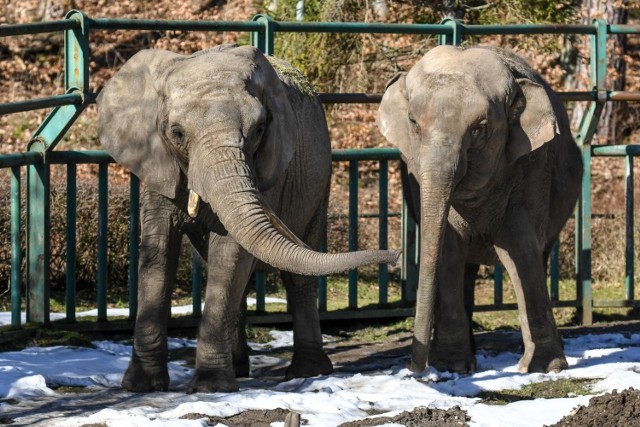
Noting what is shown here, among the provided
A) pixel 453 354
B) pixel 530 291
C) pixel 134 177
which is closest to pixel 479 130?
pixel 530 291

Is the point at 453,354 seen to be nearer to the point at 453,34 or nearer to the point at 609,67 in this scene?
the point at 453,34

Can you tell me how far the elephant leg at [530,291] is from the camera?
342 inches

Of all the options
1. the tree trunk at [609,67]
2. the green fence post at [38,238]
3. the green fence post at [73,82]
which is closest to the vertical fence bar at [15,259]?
the green fence post at [38,238]

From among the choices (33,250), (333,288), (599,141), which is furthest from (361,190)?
(33,250)

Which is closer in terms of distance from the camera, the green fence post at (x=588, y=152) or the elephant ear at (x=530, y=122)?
the elephant ear at (x=530, y=122)

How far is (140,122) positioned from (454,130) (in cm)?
173

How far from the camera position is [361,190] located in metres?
17.2

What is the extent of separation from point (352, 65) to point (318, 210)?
740 cm

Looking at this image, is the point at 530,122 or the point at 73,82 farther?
the point at 73,82

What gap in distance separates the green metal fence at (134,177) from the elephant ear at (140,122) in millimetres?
775

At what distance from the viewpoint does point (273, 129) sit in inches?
305

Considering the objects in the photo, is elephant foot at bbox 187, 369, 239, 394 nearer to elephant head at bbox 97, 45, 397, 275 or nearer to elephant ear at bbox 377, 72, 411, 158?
elephant head at bbox 97, 45, 397, 275

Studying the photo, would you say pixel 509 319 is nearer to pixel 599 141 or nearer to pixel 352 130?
pixel 352 130

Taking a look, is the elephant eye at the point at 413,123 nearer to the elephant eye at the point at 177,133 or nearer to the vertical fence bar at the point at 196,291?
the elephant eye at the point at 177,133
